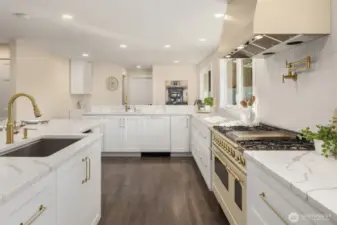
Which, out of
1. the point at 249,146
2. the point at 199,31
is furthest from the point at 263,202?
the point at 199,31

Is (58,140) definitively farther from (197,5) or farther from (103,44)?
(103,44)

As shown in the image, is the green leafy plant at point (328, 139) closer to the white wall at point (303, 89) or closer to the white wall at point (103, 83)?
the white wall at point (303, 89)

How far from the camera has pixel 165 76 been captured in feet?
29.0

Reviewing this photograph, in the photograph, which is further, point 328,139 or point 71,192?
point 71,192

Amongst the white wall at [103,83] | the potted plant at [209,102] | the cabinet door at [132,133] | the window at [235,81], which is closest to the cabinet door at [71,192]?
the window at [235,81]

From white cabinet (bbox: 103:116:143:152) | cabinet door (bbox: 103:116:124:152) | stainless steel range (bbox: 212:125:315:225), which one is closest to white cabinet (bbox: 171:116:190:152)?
white cabinet (bbox: 103:116:143:152)

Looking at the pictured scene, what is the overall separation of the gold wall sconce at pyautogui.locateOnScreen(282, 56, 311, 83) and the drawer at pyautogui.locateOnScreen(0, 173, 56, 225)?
1.92m

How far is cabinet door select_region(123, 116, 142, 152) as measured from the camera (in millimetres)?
5742

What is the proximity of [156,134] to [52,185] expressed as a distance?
4.39 metres

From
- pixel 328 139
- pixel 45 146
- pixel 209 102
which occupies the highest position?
pixel 209 102

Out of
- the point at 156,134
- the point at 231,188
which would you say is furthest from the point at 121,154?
the point at 231,188

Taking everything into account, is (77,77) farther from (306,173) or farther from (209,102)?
(306,173)

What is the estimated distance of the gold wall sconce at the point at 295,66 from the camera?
208 cm

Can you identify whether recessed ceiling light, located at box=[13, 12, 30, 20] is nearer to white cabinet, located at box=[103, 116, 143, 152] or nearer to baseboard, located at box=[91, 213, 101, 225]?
white cabinet, located at box=[103, 116, 143, 152]
